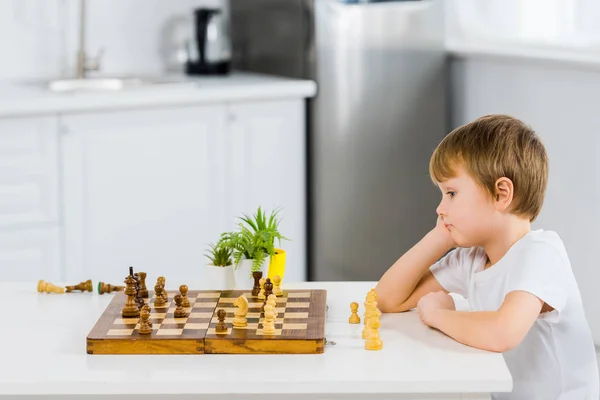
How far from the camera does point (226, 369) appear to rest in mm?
1541

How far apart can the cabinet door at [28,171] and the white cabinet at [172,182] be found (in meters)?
0.05

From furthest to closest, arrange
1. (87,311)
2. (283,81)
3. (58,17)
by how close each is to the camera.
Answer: (58,17) < (283,81) < (87,311)

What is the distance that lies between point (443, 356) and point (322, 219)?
7.38ft

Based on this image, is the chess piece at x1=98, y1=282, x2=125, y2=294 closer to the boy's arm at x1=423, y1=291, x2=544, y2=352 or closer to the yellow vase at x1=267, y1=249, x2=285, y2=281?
Result: the yellow vase at x1=267, y1=249, x2=285, y2=281

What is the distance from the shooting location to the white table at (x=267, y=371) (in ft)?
4.88

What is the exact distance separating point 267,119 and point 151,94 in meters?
0.45

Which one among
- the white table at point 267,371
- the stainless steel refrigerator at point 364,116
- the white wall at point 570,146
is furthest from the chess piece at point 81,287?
the stainless steel refrigerator at point 364,116

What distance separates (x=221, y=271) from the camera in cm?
196

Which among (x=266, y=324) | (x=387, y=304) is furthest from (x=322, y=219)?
(x=266, y=324)

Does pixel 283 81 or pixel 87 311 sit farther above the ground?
pixel 283 81

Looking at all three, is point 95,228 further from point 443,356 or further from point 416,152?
point 443,356

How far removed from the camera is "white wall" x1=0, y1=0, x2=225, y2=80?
3992 millimetres

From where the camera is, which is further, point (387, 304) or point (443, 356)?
point (387, 304)

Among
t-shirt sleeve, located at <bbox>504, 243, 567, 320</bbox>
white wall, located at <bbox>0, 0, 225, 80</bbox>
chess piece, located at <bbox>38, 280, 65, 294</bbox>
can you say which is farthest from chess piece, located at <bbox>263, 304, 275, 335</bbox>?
white wall, located at <bbox>0, 0, 225, 80</bbox>
